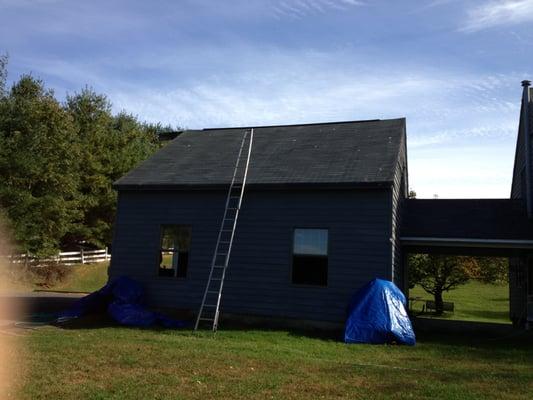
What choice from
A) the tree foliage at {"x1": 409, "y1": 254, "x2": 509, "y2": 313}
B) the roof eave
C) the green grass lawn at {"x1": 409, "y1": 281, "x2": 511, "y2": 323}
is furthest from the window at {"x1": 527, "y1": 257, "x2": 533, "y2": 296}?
the tree foliage at {"x1": 409, "y1": 254, "x2": 509, "y2": 313}

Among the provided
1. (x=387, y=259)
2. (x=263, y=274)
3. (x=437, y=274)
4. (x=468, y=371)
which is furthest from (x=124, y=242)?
(x=437, y=274)

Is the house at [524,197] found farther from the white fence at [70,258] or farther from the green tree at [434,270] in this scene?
the white fence at [70,258]

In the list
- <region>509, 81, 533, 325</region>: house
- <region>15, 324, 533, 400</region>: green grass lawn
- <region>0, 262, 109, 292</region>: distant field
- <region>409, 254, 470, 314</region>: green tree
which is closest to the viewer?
<region>15, 324, 533, 400</region>: green grass lawn

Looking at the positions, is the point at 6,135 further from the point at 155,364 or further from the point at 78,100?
the point at 155,364

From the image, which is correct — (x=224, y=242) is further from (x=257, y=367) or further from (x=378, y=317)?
(x=257, y=367)

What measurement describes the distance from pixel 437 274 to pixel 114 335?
17435mm

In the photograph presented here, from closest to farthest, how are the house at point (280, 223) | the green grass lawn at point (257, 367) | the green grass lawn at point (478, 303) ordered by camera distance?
the green grass lawn at point (257, 367)
the house at point (280, 223)
the green grass lawn at point (478, 303)

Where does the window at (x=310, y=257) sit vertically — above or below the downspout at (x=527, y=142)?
below

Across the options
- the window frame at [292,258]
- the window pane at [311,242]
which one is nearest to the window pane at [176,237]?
the window frame at [292,258]

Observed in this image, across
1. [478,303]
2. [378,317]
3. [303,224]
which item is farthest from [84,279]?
[378,317]

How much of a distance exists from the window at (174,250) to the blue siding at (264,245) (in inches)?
8.1

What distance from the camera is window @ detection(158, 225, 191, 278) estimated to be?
14.5m

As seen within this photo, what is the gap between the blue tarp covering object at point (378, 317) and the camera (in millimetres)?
11148

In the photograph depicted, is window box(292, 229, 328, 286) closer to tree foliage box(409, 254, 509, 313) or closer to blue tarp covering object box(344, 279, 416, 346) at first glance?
blue tarp covering object box(344, 279, 416, 346)
